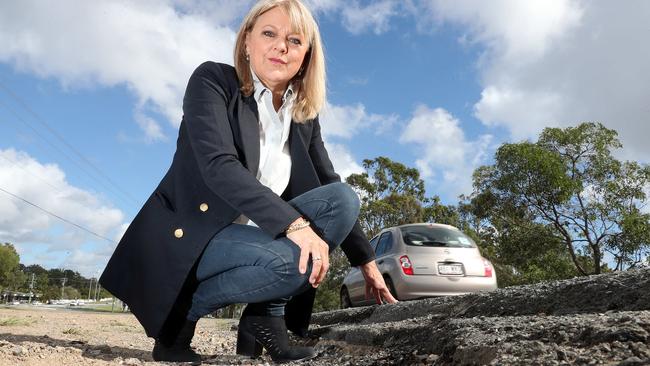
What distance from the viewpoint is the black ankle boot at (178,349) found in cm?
261

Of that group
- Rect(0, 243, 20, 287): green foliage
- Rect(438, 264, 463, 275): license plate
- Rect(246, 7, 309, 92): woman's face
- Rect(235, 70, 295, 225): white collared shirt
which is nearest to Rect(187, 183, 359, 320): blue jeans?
Rect(235, 70, 295, 225): white collared shirt

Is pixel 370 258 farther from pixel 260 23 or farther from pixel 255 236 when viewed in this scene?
pixel 260 23

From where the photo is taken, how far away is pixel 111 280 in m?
2.58

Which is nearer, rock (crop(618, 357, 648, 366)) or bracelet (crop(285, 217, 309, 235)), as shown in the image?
rock (crop(618, 357, 648, 366))

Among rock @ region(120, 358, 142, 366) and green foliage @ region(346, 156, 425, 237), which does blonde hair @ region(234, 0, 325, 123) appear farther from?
green foliage @ region(346, 156, 425, 237)

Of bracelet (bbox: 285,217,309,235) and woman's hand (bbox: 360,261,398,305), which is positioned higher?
bracelet (bbox: 285,217,309,235)

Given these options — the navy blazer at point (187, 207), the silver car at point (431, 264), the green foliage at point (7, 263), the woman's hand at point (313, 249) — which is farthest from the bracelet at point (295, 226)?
the green foliage at point (7, 263)

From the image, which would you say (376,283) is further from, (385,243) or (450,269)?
(385,243)

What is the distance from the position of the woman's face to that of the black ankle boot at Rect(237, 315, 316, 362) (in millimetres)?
1164

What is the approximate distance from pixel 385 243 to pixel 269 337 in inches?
269

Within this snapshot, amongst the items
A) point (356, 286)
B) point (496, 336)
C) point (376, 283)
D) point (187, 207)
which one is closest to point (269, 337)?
point (376, 283)

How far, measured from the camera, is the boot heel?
2.77m

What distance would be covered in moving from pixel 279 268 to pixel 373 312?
2808 millimetres

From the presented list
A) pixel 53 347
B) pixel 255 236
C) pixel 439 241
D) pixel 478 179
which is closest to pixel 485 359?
pixel 255 236
